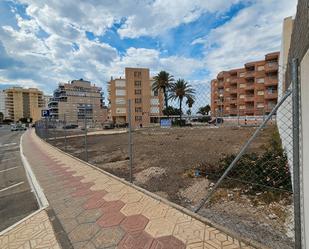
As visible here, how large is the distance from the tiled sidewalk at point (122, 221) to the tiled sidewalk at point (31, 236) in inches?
10.1

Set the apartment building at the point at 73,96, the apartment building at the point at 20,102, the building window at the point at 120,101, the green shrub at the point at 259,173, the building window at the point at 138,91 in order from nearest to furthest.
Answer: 1. the green shrub at the point at 259,173
2. the building window at the point at 138,91
3. the building window at the point at 120,101
4. the apartment building at the point at 73,96
5. the apartment building at the point at 20,102

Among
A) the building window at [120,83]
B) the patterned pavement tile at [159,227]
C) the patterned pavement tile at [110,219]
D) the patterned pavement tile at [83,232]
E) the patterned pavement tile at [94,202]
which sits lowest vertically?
the patterned pavement tile at [83,232]

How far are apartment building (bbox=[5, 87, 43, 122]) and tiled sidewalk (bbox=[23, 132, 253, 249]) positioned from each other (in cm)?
15047

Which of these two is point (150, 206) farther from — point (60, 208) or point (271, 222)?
point (271, 222)

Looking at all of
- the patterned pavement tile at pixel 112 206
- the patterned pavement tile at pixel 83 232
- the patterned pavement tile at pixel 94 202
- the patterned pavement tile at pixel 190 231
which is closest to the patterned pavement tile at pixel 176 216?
the patterned pavement tile at pixel 190 231

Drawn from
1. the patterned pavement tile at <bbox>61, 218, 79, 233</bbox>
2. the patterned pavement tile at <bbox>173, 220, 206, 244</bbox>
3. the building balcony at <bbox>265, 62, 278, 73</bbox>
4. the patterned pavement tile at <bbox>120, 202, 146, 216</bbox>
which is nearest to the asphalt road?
the patterned pavement tile at <bbox>61, 218, 79, 233</bbox>

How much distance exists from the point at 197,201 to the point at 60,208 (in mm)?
2995

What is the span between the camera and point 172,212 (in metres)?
3.78

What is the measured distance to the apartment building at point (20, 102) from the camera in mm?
135750

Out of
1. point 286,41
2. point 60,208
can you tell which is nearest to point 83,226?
point 60,208

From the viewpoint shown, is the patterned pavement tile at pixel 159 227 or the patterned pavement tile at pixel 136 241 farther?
the patterned pavement tile at pixel 159 227

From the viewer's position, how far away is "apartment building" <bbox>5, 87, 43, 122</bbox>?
5344 inches

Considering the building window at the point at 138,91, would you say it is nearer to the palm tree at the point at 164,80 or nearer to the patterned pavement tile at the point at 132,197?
the palm tree at the point at 164,80

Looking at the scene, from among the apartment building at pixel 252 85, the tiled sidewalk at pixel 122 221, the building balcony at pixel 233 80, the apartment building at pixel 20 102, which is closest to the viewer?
the tiled sidewalk at pixel 122 221
